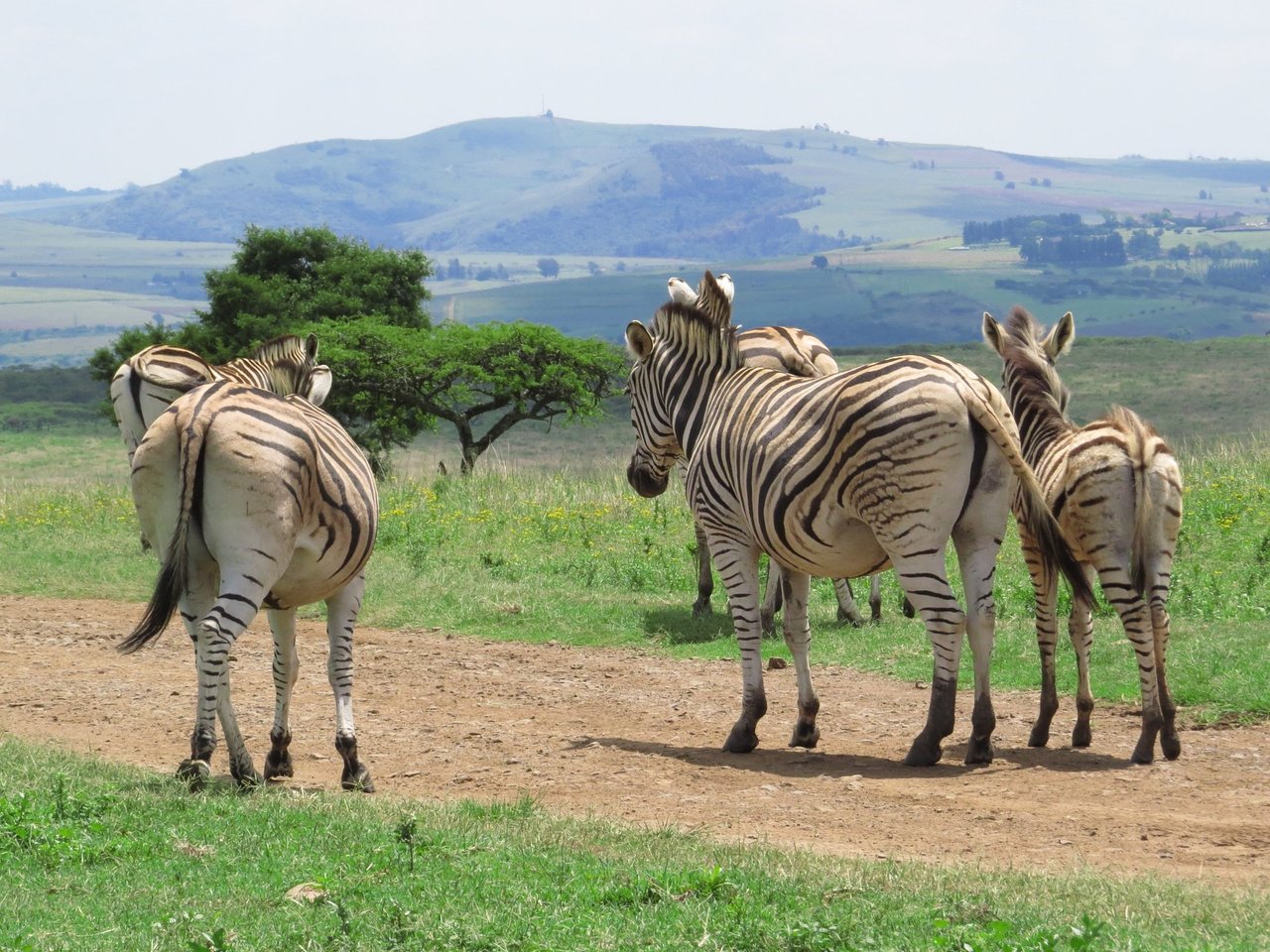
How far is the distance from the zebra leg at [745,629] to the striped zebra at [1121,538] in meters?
1.75

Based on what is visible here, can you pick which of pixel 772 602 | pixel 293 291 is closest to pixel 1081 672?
pixel 772 602

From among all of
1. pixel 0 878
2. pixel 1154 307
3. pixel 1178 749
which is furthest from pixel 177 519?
pixel 1154 307

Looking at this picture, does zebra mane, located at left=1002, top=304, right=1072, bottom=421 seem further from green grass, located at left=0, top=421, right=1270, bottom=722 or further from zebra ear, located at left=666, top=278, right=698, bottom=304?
zebra ear, located at left=666, top=278, right=698, bottom=304

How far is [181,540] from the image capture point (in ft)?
26.0

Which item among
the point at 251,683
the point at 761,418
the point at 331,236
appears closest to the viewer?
the point at 761,418

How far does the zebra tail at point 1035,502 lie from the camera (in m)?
8.35

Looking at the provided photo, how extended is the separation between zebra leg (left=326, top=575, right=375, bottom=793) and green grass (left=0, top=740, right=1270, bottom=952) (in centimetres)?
109

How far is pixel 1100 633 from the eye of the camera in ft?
39.9

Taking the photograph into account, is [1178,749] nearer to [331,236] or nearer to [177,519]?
[177,519]

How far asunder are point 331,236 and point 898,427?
33.7 meters

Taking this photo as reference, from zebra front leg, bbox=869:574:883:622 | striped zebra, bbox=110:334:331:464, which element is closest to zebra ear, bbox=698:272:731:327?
striped zebra, bbox=110:334:331:464

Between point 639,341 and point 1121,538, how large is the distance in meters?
3.88

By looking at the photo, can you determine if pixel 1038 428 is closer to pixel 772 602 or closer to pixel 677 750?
pixel 677 750

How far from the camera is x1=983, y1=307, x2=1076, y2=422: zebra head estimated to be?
33.2 feet
